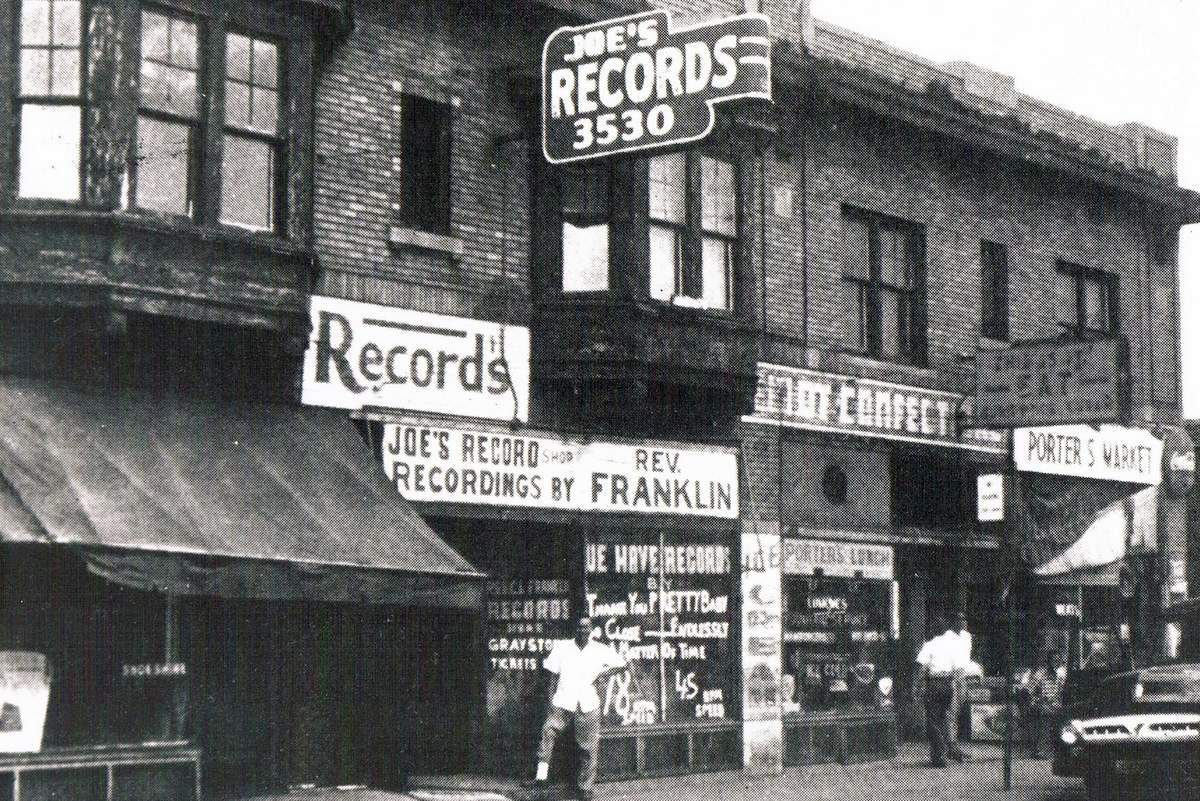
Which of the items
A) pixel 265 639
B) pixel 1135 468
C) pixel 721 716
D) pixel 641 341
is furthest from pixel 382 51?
pixel 1135 468

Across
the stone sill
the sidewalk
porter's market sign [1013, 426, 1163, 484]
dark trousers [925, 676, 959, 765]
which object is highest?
the stone sill

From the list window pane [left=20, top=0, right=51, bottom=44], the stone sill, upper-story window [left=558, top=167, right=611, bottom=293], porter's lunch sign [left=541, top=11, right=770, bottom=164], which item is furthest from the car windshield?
window pane [left=20, top=0, right=51, bottom=44]

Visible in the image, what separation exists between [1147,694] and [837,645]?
588 cm

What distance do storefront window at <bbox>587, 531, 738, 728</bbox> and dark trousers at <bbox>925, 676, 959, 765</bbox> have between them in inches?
97.0

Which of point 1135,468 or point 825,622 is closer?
point 825,622

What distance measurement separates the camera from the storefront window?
67.7 ft

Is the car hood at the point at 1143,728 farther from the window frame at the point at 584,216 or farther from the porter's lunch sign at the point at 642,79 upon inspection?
the porter's lunch sign at the point at 642,79

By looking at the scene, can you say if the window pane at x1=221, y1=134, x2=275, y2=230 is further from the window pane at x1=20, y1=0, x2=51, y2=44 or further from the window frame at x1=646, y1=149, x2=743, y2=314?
the window frame at x1=646, y1=149, x2=743, y2=314

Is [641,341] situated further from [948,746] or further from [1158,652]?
[1158,652]

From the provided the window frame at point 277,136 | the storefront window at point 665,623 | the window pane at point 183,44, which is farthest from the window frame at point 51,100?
the storefront window at point 665,623

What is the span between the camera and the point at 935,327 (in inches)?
Result: 1002

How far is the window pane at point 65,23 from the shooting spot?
15.9m

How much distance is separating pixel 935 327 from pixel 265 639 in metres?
11.6

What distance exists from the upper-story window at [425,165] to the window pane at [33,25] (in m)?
4.45
